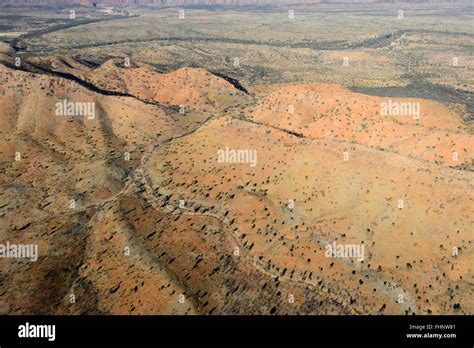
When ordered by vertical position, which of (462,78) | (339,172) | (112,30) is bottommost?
(339,172)

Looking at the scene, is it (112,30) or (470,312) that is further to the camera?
(112,30)

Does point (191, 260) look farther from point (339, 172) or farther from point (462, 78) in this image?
point (462, 78)

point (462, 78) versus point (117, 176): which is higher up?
point (462, 78)

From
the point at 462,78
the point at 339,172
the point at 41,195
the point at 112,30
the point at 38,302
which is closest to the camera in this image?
the point at 38,302

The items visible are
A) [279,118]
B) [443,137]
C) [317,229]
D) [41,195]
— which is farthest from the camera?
[279,118]

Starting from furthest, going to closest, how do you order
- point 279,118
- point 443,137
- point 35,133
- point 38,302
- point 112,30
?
point 112,30, point 279,118, point 35,133, point 443,137, point 38,302

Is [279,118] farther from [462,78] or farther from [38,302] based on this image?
[462,78]
